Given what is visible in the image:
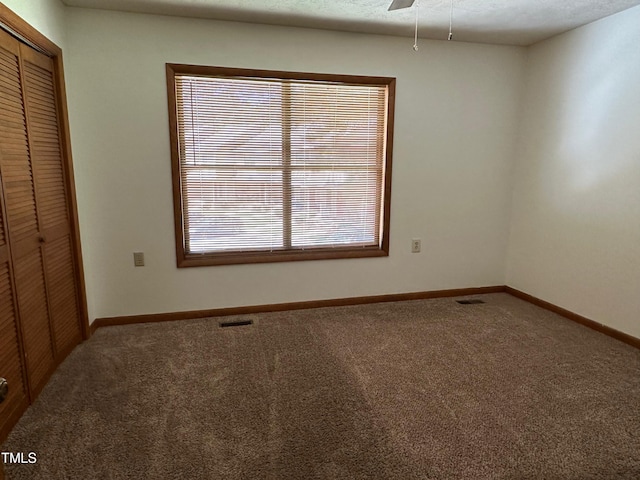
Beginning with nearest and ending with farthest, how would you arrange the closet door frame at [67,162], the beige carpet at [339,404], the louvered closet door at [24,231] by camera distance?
the beige carpet at [339,404], the louvered closet door at [24,231], the closet door frame at [67,162]

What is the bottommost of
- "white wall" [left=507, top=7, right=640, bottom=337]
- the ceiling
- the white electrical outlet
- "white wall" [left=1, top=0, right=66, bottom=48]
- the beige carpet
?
the beige carpet

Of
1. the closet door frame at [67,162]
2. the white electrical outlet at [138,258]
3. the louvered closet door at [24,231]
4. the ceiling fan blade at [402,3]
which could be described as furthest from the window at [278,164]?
the ceiling fan blade at [402,3]

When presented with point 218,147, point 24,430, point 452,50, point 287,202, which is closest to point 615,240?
point 452,50

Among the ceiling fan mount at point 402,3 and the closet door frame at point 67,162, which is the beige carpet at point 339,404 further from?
the ceiling fan mount at point 402,3

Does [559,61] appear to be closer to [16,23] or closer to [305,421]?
[305,421]

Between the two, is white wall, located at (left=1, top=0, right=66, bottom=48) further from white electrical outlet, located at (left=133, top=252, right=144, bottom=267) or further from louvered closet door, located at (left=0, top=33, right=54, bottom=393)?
white electrical outlet, located at (left=133, top=252, right=144, bottom=267)

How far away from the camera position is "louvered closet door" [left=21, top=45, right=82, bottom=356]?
2.21 meters

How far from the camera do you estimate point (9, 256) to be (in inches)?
75.2

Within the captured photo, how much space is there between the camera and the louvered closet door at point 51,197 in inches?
87.2

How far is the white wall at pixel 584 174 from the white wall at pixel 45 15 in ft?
12.6

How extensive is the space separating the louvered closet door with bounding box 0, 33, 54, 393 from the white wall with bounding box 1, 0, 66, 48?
0.26 metres

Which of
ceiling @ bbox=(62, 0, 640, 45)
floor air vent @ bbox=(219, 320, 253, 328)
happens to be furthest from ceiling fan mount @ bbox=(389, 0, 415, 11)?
floor air vent @ bbox=(219, 320, 253, 328)

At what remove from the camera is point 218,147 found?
3.10m

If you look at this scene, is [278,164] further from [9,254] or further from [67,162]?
[9,254]
